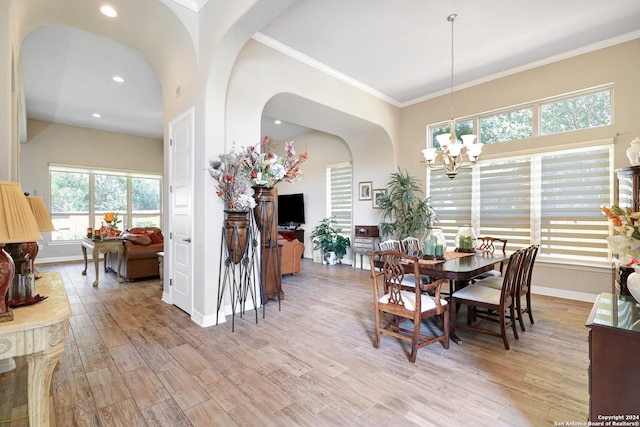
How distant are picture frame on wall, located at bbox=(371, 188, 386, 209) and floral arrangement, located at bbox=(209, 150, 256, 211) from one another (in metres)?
3.55

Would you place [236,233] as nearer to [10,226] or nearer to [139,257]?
[10,226]

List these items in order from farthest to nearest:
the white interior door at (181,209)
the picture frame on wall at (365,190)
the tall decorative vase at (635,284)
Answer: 1. the picture frame on wall at (365,190)
2. the white interior door at (181,209)
3. the tall decorative vase at (635,284)

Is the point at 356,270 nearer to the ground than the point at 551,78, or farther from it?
nearer to the ground

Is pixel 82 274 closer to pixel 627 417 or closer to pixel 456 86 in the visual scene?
pixel 627 417

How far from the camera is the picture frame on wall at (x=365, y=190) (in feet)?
21.0

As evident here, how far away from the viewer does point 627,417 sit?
1.14 m

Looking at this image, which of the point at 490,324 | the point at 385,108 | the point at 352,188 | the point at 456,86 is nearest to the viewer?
the point at 490,324

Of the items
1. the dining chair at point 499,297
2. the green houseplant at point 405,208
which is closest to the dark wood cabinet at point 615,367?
the dining chair at point 499,297

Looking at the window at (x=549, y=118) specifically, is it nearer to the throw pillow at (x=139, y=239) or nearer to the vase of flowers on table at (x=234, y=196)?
the vase of flowers on table at (x=234, y=196)

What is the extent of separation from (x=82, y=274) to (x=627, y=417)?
300 inches

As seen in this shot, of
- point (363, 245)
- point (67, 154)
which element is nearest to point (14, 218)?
point (363, 245)

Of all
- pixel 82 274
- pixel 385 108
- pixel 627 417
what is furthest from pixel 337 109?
pixel 82 274

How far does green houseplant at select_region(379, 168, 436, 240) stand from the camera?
5.44 meters

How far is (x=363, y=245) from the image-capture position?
248 inches
